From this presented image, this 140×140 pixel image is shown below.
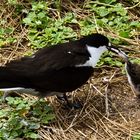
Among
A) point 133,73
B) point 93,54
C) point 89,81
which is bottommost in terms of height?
point 89,81

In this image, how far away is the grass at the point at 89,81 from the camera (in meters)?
4.19

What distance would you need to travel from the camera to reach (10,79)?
4.07m

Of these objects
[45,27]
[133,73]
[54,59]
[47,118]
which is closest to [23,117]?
[47,118]

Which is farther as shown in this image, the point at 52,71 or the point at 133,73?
the point at 133,73

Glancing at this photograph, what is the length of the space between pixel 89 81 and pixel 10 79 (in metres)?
0.86

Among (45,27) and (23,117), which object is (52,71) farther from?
(45,27)

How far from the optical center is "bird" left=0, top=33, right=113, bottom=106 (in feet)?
13.4

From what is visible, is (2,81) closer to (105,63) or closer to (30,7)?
(105,63)

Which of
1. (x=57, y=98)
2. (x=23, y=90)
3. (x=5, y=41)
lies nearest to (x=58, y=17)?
(x=5, y=41)

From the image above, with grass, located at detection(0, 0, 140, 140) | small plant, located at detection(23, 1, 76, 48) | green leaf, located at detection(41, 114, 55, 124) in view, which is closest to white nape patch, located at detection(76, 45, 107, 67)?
grass, located at detection(0, 0, 140, 140)

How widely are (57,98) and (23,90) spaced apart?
52cm

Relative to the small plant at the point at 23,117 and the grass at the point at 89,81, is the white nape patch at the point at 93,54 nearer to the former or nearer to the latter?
the grass at the point at 89,81

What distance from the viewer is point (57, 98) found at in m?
4.59

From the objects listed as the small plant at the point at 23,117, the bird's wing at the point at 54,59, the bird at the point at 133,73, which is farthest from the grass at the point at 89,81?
the bird's wing at the point at 54,59
